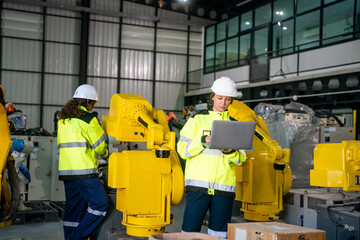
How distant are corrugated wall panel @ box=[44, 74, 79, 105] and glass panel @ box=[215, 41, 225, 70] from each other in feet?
22.2

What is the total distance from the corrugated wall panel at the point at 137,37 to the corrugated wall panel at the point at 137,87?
161 centimetres

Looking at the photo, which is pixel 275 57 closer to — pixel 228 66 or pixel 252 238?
pixel 228 66

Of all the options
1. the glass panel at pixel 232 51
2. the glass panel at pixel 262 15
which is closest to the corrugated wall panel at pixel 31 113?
the glass panel at pixel 232 51

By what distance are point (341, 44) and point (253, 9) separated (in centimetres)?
593

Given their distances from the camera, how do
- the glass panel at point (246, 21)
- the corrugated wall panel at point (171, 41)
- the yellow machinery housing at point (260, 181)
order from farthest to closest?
the corrugated wall panel at point (171, 41)
the glass panel at point (246, 21)
the yellow machinery housing at point (260, 181)

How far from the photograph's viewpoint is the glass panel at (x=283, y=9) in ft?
51.7

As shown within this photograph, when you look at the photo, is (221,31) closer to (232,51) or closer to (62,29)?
(232,51)

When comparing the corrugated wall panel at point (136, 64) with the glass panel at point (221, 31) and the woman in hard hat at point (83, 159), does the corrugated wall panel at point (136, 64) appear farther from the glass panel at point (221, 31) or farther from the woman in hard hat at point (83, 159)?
the woman in hard hat at point (83, 159)

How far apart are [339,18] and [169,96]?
8.37 meters

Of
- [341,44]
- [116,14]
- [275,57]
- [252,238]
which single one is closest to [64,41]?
[116,14]

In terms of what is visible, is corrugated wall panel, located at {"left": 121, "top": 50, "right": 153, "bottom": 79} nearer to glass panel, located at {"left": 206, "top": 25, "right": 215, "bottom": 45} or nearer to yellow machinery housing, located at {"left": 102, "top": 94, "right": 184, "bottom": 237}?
glass panel, located at {"left": 206, "top": 25, "right": 215, "bottom": 45}

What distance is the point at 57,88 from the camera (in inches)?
679

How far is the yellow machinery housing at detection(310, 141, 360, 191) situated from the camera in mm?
3768

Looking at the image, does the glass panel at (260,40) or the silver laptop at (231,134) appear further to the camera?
the glass panel at (260,40)
